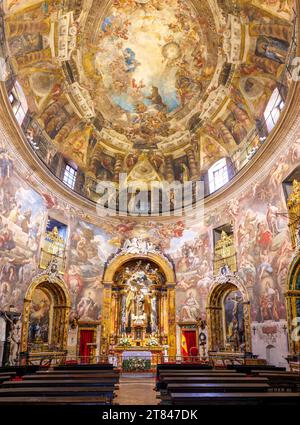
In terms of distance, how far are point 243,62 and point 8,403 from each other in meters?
19.6

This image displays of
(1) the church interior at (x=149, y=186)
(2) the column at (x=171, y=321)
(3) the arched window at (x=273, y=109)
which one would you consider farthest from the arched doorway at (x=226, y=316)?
(3) the arched window at (x=273, y=109)

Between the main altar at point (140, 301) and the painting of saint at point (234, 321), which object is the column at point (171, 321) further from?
the painting of saint at point (234, 321)

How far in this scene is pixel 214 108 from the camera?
2159 cm

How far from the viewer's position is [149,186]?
1008 inches

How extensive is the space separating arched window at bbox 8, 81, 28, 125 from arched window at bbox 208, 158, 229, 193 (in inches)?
517

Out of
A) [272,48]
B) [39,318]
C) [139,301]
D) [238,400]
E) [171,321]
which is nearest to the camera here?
[238,400]

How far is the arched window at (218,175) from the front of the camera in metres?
21.9

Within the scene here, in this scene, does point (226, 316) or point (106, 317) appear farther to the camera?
point (106, 317)

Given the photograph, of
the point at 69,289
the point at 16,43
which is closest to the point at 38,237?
the point at 69,289

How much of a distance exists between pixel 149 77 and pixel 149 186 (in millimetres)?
8225

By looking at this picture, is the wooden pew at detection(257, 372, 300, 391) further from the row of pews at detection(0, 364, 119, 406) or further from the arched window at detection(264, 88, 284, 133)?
the arched window at detection(264, 88, 284, 133)

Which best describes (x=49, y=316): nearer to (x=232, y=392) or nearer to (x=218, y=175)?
(x=218, y=175)

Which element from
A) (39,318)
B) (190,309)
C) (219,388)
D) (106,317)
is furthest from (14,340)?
(219,388)

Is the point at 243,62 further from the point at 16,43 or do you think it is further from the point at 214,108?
the point at 16,43
